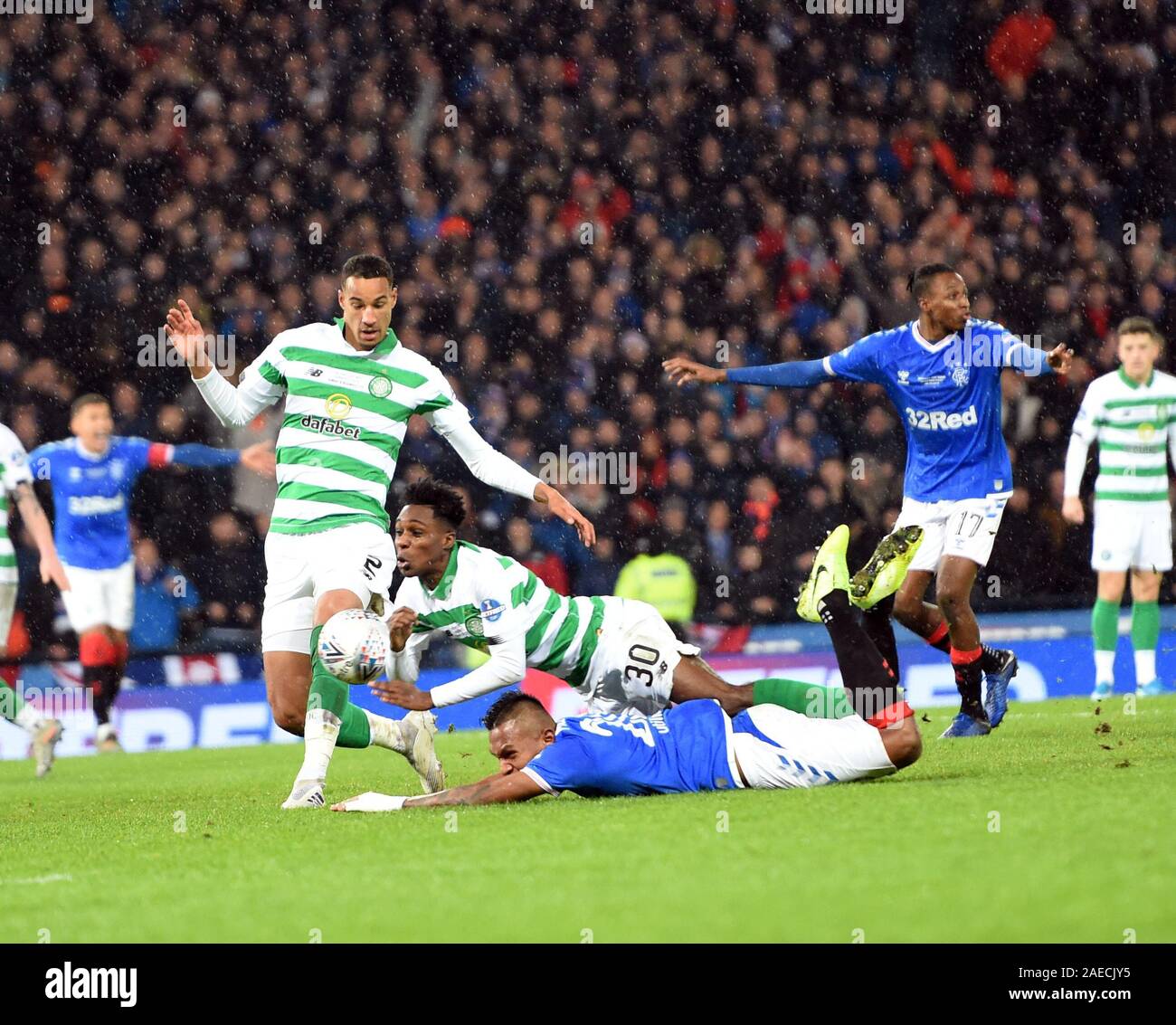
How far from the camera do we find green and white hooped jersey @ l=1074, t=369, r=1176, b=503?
11711 millimetres

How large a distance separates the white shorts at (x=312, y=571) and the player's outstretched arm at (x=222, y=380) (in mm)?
542

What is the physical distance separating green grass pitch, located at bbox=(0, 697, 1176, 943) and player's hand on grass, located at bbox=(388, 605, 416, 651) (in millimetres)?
710

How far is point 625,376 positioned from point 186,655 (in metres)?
4.26

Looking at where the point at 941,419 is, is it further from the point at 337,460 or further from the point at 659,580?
the point at 659,580

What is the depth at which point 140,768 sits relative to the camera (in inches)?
402

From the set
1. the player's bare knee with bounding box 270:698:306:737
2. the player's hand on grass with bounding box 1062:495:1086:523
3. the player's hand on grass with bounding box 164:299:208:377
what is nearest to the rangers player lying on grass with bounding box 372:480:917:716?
the player's bare knee with bounding box 270:698:306:737

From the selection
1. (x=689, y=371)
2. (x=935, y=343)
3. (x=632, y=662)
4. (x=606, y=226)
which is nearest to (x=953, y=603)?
(x=935, y=343)

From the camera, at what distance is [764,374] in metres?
8.37

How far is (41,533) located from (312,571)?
13.5ft

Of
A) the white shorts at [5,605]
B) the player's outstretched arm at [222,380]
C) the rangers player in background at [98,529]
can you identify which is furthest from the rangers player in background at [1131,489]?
the white shorts at [5,605]

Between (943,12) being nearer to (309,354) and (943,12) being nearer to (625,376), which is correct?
(625,376)

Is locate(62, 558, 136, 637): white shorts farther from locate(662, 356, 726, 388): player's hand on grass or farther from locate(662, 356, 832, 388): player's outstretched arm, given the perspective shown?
locate(662, 356, 726, 388): player's hand on grass

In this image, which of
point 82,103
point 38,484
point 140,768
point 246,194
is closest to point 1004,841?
point 140,768

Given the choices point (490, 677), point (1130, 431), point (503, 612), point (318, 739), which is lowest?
point (318, 739)
